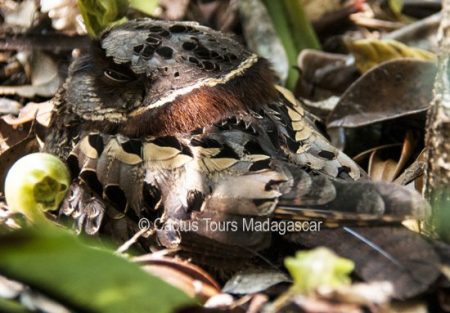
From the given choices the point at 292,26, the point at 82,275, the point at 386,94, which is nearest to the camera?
the point at 82,275

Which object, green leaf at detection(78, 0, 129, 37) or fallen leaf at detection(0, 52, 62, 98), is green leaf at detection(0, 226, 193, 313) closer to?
green leaf at detection(78, 0, 129, 37)

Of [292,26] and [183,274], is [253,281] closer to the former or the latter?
[183,274]

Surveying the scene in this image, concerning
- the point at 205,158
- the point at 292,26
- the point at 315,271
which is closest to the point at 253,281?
the point at 205,158

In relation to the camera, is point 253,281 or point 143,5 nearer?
point 253,281

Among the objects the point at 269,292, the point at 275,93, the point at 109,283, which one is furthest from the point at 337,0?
the point at 109,283

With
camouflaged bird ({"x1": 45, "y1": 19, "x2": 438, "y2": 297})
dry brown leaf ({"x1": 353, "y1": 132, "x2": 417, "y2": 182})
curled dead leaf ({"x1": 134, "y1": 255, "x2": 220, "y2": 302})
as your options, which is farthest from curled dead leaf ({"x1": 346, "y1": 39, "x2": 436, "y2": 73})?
curled dead leaf ({"x1": 134, "y1": 255, "x2": 220, "y2": 302})

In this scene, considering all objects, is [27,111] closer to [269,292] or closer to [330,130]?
[330,130]

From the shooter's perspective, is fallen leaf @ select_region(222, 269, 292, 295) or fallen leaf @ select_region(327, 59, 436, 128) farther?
fallen leaf @ select_region(327, 59, 436, 128)
